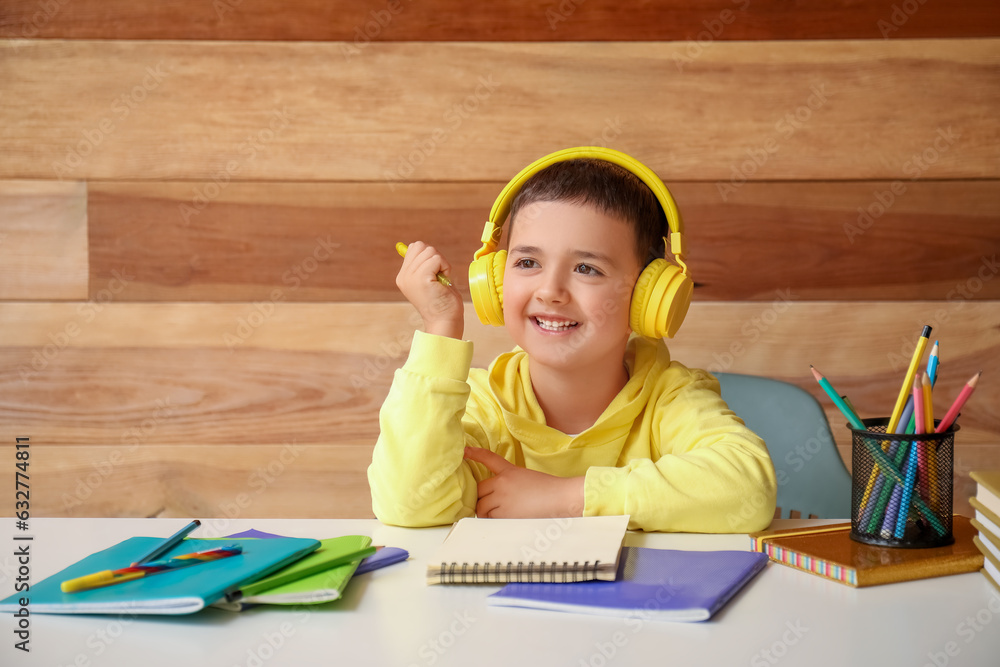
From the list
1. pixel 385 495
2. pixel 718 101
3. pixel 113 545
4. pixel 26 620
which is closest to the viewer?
pixel 26 620

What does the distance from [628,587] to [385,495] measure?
1.21 feet

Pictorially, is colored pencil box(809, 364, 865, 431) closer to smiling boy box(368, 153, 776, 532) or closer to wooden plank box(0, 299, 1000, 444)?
smiling boy box(368, 153, 776, 532)

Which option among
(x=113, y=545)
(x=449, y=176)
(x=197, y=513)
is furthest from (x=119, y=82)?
(x=113, y=545)

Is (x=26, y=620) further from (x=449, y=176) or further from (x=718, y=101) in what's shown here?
(x=718, y=101)

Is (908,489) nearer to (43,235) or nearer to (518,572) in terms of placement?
(518,572)

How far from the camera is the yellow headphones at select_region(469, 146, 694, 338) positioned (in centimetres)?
110

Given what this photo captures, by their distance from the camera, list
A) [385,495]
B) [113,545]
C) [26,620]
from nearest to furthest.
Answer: [26,620], [113,545], [385,495]

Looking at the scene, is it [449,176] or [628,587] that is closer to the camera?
[628,587]

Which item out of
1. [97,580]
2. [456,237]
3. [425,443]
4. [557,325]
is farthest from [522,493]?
→ [456,237]

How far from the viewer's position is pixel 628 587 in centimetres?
73

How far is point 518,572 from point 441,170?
118cm

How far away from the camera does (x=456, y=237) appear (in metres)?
1.79

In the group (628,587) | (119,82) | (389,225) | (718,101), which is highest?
(119,82)

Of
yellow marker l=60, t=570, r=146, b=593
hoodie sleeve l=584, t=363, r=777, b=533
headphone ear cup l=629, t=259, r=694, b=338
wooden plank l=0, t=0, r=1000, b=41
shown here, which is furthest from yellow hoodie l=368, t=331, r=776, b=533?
wooden plank l=0, t=0, r=1000, b=41
